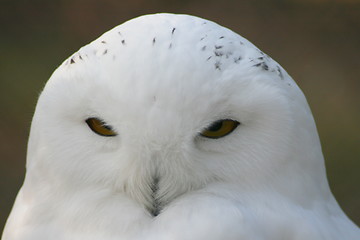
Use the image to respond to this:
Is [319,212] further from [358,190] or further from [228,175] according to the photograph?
[358,190]

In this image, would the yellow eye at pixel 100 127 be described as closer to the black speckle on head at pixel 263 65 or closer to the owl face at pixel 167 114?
the owl face at pixel 167 114

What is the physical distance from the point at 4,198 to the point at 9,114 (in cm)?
61

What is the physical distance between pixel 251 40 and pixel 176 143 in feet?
10.6

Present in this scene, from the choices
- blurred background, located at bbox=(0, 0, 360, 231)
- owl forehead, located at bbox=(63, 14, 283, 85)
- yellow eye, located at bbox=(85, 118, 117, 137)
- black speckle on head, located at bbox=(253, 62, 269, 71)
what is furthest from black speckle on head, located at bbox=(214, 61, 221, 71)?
blurred background, located at bbox=(0, 0, 360, 231)

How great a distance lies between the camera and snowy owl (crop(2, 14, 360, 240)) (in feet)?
5.69

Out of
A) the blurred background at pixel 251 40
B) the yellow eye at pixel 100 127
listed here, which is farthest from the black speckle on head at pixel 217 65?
the blurred background at pixel 251 40

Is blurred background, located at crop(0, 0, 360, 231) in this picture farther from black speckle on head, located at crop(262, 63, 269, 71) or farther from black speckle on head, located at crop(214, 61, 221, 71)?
black speckle on head, located at crop(214, 61, 221, 71)

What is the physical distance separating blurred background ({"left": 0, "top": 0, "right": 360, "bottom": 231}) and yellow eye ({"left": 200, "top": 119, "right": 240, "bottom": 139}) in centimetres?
261

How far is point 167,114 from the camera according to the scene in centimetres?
171

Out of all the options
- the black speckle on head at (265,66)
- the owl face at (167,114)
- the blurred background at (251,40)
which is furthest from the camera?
the blurred background at (251,40)

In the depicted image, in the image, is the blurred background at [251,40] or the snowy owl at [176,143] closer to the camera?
the snowy owl at [176,143]

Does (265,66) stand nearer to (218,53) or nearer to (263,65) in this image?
(263,65)

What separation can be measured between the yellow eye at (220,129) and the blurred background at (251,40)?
2613mm

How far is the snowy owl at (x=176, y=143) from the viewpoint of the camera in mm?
1734
